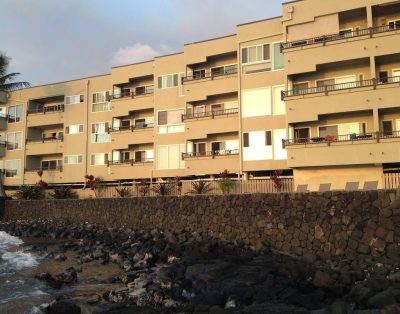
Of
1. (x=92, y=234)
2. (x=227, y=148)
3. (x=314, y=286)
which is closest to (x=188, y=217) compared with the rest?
(x=92, y=234)

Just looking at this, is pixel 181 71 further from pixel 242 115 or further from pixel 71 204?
pixel 71 204

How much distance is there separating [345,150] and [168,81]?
771 inches

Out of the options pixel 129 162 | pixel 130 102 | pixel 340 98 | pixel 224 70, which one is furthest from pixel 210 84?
pixel 340 98

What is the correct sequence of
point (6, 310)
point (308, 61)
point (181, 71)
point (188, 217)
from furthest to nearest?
1. point (181, 71)
2. point (308, 61)
3. point (188, 217)
4. point (6, 310)

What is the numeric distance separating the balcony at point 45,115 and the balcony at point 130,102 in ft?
30.1

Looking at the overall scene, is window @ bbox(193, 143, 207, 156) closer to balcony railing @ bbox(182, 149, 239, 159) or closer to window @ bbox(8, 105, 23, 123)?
balcony railing @ bbox(182, 149, 239, 159)

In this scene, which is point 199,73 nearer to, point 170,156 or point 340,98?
point 170,156

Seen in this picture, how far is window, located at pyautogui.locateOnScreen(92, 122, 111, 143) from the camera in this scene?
161ft

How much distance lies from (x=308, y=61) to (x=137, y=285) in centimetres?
2241

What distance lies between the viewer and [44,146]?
53.1 m

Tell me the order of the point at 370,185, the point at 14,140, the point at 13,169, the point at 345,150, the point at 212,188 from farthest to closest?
the point at 14,140 < the point at 13,169 < the point at 212,188 < the point at 345,150 < the point at 370,185

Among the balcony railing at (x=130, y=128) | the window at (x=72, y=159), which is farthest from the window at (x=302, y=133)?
the window at (x=72, y=159)

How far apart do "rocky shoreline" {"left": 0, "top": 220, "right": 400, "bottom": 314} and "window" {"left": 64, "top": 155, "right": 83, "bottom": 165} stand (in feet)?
77.5

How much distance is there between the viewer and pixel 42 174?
5188 cm
